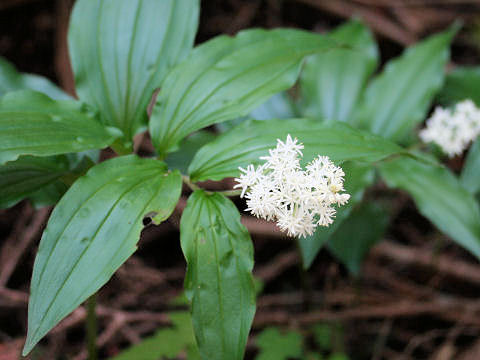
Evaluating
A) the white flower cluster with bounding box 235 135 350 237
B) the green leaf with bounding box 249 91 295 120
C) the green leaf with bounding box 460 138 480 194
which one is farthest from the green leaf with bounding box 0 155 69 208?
the green leaf with bounding box 460 138 480 194

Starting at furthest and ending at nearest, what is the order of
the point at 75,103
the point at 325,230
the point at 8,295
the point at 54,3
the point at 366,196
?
the point at 54,3 < the point at 366,196 < the point at 8,295 < the point at 325,230 < the point at 75,103

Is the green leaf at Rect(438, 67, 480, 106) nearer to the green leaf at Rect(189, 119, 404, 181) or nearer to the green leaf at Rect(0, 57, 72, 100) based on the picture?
the green leaf at Rect(189, 119, 404, 181)

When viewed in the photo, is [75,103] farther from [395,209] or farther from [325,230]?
[395,209]

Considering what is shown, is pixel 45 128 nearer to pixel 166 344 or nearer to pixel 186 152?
pixel 186 152

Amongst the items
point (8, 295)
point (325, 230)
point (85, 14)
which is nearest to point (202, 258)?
point (325, 230)

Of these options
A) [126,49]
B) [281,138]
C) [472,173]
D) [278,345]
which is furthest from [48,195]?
[472,173]
